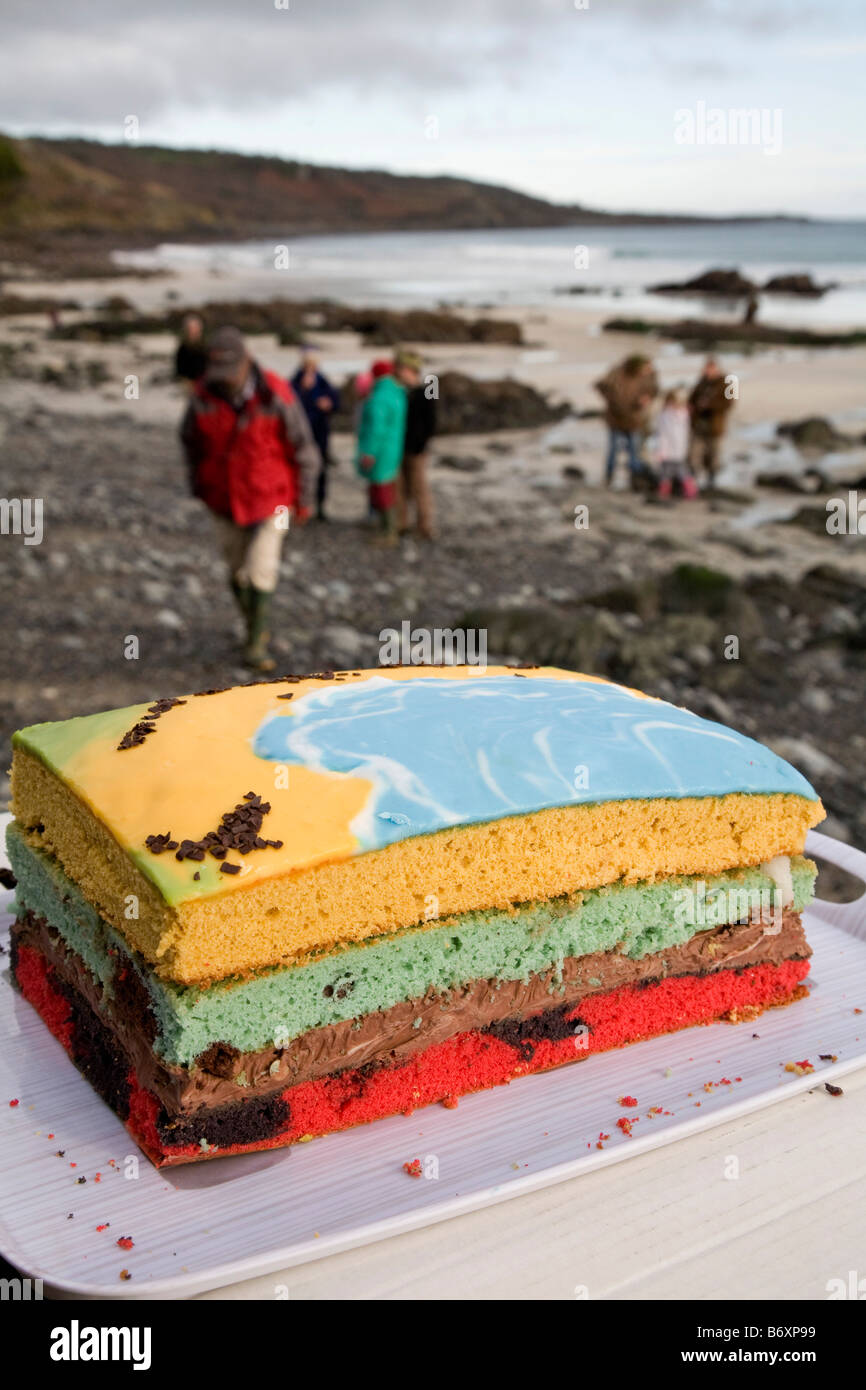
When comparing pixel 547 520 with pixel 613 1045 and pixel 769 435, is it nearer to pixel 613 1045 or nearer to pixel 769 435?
pixel 769 435

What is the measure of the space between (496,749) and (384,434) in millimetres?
10875

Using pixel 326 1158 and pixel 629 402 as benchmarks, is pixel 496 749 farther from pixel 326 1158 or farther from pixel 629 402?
pixel 629 402

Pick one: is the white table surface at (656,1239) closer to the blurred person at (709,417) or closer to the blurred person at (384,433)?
the blurred person at (384,433)

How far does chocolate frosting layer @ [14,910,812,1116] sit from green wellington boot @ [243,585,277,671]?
541cm

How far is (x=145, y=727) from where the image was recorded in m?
3.43

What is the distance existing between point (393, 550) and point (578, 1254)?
12.0 m

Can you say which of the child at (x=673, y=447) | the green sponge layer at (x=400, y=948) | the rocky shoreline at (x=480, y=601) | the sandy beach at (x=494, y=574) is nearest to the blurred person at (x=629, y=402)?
the child at (x=673, y=447)

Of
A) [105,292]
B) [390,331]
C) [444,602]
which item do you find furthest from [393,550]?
[105,292]

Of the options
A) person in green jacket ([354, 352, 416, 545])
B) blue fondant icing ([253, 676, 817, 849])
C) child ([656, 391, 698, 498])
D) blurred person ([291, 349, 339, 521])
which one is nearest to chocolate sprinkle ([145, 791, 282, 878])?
blue fondant icing ([253, 676, 817, 849])

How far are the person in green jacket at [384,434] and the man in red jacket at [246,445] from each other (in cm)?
554

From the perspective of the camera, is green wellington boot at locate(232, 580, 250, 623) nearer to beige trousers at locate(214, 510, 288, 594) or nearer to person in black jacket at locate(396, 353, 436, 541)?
beige trousers at locate(214, 510, 288, 594)

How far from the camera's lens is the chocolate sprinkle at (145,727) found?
3.33m

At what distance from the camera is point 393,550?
14305mm

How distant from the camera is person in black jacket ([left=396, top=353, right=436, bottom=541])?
45.7 feet
